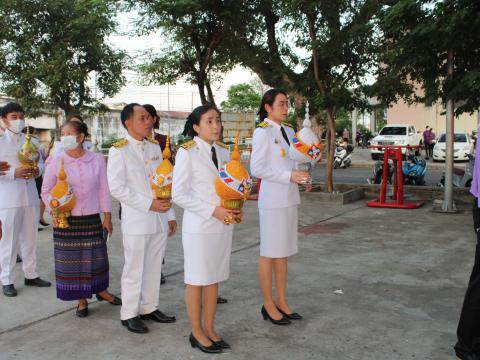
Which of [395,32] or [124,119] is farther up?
[395,32]

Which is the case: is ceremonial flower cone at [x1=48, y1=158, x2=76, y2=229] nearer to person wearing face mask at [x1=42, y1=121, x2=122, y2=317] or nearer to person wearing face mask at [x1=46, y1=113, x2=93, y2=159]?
person wearing face mask at [x1=42, y1=121, x2=122, y2=317]

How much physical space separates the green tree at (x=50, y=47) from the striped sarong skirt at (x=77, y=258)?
12.2m

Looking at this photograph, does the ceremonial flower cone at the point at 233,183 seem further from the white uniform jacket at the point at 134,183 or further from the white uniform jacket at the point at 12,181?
the white uniform jacket at the point at 12,181

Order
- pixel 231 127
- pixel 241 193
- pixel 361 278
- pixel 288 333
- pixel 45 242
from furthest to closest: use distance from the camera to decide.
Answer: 1. pixel 231 127
2. pixel 45 242
3. pixel 361 278
4. pixel 288 333
5. pixel 241 193

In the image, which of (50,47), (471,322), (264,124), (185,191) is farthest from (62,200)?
(50,47)

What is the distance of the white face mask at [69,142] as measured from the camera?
12.9 feet

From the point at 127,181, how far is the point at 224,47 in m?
9.16

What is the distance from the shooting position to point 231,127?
55.7 feet

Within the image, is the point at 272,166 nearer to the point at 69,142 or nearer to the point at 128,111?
the point at 128,111

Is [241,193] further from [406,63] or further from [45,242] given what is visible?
[406,63]

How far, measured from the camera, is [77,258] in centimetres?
395

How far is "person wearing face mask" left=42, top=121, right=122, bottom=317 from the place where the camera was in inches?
155

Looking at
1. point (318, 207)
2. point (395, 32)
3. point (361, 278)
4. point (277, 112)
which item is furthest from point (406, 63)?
point (277, 112)

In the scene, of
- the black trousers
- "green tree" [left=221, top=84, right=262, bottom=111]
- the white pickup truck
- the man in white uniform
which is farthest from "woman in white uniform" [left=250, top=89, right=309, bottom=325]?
"green tree" [left=221, top=84, right=262, bottom=111]
